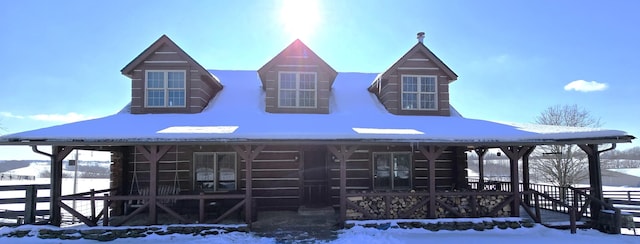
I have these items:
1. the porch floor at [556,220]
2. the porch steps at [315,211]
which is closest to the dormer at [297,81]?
the porch steps at [315,211]

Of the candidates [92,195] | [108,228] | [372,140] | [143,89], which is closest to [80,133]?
[92,195]

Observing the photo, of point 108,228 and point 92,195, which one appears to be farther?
point 92,195

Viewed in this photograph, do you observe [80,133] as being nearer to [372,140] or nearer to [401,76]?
[372,140]

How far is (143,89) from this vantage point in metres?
12.5

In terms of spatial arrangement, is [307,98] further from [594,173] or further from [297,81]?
[594,173]

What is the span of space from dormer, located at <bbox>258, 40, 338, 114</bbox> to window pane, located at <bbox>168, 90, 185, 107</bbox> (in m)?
2.67

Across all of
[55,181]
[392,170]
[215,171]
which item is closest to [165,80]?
[215,171]

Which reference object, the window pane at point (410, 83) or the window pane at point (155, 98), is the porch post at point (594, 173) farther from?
the window pane at point (155, 98)

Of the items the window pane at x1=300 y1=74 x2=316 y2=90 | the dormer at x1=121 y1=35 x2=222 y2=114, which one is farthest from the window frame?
the dormer at x1=121 y1=35 x2=222 y2=114

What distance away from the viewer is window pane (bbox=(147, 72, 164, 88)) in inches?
493

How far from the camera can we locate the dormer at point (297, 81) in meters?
12.8

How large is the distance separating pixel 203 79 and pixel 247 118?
2.81 m

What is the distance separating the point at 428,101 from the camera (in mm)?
13344

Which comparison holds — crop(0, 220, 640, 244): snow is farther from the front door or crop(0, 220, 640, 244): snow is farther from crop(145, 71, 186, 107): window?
crop(145, 71, 186, 107): window
